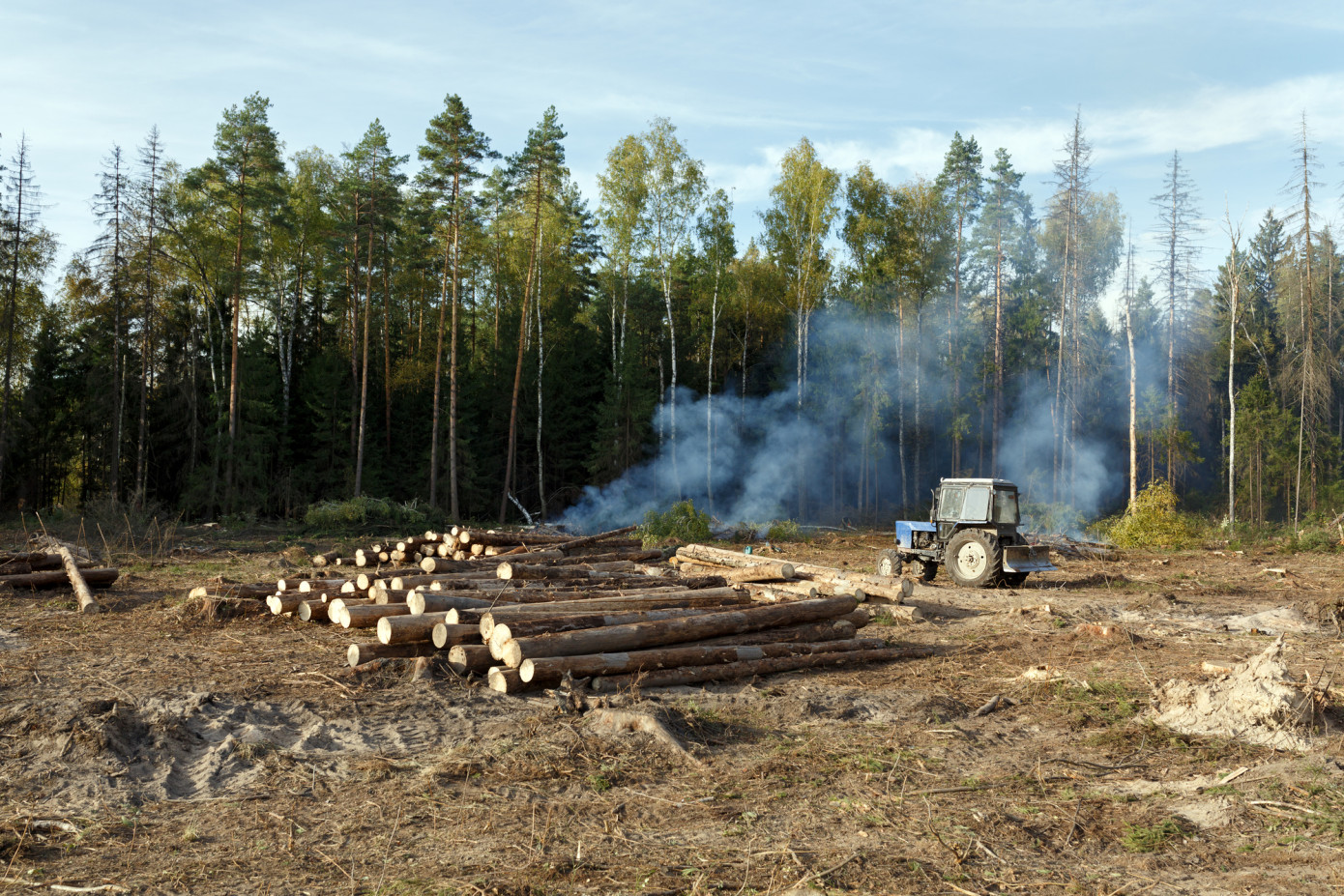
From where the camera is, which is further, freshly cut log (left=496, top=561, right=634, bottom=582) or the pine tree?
the pine tree

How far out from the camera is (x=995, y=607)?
1255 centimetres

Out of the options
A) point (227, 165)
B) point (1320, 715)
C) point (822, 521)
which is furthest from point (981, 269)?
point (1320, 715)

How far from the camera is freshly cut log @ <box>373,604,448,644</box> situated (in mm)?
7973

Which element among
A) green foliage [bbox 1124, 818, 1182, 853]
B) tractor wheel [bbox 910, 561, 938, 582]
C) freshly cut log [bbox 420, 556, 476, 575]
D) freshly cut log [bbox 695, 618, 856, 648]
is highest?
freshly cut log [bbox 420, 556, 476, 575]

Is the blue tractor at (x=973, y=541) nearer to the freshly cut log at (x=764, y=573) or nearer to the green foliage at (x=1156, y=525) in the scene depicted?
the freshly cut log at (x=764, y=573)

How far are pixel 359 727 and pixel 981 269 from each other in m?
33.6

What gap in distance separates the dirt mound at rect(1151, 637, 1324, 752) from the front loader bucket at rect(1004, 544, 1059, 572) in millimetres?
7598

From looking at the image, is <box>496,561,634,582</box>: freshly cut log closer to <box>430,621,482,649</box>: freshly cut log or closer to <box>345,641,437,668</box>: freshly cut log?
<box>345,641,437,668</box>: freshly cut log

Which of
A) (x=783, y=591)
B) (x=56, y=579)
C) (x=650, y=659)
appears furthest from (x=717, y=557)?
(x=56, y=579)

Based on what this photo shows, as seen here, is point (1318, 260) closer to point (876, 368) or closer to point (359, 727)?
point (876, 368)

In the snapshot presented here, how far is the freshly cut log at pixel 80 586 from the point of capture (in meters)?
10.8

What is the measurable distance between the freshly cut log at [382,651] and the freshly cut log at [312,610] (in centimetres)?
194

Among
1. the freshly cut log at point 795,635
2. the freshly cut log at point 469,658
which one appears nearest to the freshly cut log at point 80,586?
the freshly cut log at point 469,658

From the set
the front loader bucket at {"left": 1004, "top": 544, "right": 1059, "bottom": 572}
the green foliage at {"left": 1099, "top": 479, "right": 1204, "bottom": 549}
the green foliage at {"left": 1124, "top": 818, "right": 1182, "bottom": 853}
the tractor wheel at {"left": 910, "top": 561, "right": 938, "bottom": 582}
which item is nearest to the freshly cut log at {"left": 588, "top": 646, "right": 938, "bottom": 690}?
the green foliage at {"left": 1124, "top": 818, "right": 1182, "bottom": 853}
